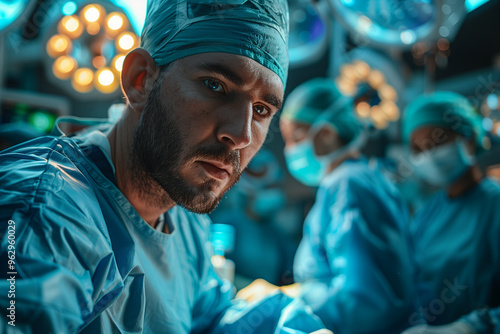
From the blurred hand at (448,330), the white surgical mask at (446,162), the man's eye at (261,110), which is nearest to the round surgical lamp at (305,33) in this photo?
the white surgical mask at (446,162)

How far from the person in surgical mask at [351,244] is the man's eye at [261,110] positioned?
48.6 inches

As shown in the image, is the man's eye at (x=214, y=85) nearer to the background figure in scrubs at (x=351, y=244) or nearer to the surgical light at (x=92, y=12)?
the background figure in scrubs at (x=351, y=244)

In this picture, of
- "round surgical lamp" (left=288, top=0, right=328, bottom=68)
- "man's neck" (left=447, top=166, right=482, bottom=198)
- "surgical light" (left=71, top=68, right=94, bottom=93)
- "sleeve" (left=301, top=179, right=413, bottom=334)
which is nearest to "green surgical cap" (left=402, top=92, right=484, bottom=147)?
"man's neck" (left=447, top=166, right=482, bottom=198)

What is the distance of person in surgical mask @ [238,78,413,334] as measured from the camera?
201cm

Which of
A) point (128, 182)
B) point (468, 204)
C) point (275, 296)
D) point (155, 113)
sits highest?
point (155, 113)

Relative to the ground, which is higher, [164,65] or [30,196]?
[164,65]

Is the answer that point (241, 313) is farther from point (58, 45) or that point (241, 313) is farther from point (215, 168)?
point (58, 45)

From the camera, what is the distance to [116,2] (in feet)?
7.42

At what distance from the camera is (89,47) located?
2.44 m

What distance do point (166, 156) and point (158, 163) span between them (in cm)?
3

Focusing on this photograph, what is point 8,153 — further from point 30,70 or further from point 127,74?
point 30,70

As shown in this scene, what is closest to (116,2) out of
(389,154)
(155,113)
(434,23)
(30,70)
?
(155,113)

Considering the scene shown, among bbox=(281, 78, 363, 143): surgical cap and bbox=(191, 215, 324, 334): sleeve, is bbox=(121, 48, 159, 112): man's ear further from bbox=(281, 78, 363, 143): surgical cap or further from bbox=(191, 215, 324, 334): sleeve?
bbox=(281, 78, 363, 143): surgical cap

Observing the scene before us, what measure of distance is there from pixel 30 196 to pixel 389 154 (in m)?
4.59
